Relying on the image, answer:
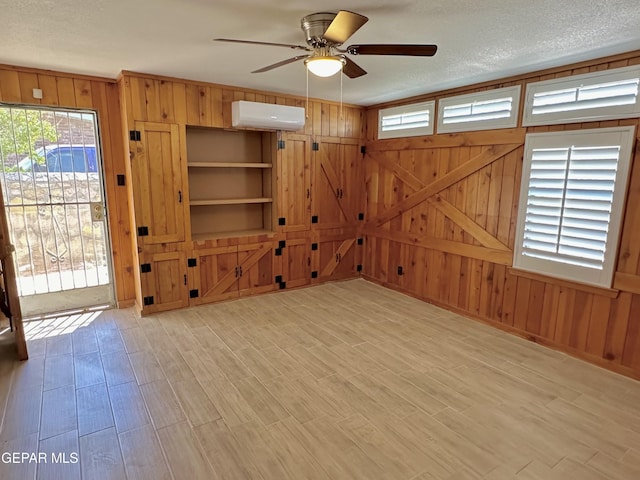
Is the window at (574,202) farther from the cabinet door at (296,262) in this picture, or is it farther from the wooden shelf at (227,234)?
the wooden shelf at (227,234)

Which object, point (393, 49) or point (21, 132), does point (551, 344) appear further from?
point (21, 132)

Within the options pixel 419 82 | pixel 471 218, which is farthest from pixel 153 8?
pixel 471 218

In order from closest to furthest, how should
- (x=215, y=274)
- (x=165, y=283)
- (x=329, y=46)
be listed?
(x=329, y=46) < (x=165, y=283) < (x=215, y=274)

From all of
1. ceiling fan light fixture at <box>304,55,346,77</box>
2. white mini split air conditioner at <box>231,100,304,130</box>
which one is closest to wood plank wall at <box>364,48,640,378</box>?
white mini split air conditioner at <box>231,100,304,130</box>

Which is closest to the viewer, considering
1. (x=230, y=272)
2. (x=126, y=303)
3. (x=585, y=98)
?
(x=585, y=98)

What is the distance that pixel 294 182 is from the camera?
188 inches

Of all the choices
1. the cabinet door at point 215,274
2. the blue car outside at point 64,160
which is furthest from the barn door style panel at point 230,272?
the blue car outside at point 64,160

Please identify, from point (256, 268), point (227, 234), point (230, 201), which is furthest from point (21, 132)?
point (256, 268)

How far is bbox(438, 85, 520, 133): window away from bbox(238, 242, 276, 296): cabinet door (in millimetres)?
2573

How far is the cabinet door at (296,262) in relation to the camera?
4891 mm

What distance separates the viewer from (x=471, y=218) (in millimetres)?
3975

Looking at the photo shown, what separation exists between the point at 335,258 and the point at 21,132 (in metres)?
3.82

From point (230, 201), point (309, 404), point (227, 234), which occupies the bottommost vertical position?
point (309, 404)

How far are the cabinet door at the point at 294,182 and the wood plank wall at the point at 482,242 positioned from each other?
97cm
